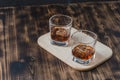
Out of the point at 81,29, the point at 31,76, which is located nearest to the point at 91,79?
the point at 31,76

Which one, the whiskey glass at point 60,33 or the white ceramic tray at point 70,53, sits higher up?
the whiskey glass at point 60,33

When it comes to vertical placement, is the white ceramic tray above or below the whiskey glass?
below

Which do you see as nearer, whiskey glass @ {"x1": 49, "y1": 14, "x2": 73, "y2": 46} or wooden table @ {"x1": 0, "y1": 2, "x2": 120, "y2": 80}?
wooden table @ {"x1": 0, "y1": 2, "x2": 120, "y2": 80}

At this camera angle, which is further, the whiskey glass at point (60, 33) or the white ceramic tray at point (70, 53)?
the whiskey glass at point (60, 33)

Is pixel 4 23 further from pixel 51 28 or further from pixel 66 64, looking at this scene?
pixel 66 64
